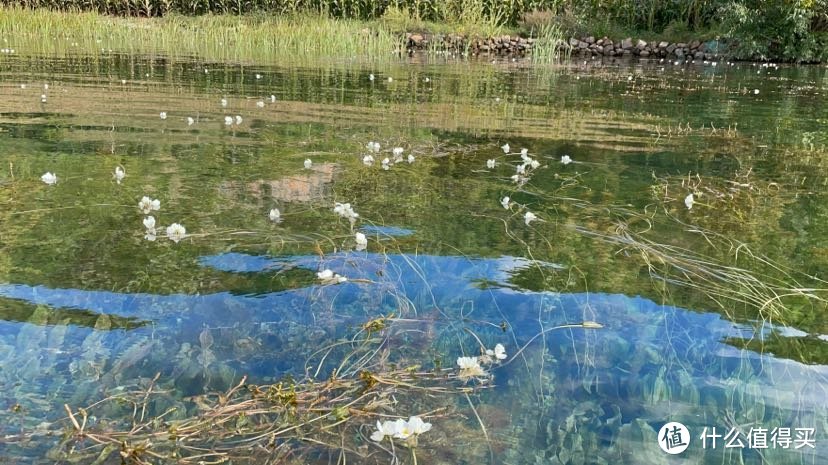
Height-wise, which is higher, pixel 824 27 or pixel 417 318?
pixel 824 27

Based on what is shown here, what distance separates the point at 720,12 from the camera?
23578 mm

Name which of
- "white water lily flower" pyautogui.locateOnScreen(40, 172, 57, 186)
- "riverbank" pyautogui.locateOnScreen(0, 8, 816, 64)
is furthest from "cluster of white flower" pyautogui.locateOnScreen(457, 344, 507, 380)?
"riverbank" pyautogui.locateOnScreen(0, 8, 816, 64)

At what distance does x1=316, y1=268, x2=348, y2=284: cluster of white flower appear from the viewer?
9.57 ft

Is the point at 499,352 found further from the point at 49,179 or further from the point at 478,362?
the point at 49,179

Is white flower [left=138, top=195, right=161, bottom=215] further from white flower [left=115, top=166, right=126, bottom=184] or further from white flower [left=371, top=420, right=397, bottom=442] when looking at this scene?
white flower [left=371, top=420, right=397, bottom=442]

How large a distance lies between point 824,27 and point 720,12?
3.50 meters

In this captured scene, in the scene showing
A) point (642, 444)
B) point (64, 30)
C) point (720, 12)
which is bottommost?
point (642, 444)

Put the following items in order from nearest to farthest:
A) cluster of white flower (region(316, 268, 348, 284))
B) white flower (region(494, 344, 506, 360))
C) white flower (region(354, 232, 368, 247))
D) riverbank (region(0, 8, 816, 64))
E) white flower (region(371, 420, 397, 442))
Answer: white flower (region(371, 420, 397, 442)), white flower (region(494, 344, 506, 360)), cluster of white flower (region(316, 268, 348, 284)), white flower (region(354, 232, 368, 247)), riverbank (region(0, 8, 816, 64))

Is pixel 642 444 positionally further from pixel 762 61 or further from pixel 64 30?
pixel 762 61

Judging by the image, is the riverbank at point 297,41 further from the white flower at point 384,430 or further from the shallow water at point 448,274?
the white flower at point 384,430

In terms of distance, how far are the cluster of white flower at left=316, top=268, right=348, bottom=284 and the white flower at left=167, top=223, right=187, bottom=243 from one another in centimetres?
90

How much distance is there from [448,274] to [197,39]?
69.3 feet

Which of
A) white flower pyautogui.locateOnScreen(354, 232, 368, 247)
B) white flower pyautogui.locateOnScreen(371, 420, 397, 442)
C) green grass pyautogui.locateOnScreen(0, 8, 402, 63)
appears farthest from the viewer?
green grass pyautogui.locateOnScreen(0, 8, 402, 63)

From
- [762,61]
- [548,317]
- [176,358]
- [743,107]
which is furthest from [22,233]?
[762,61]
